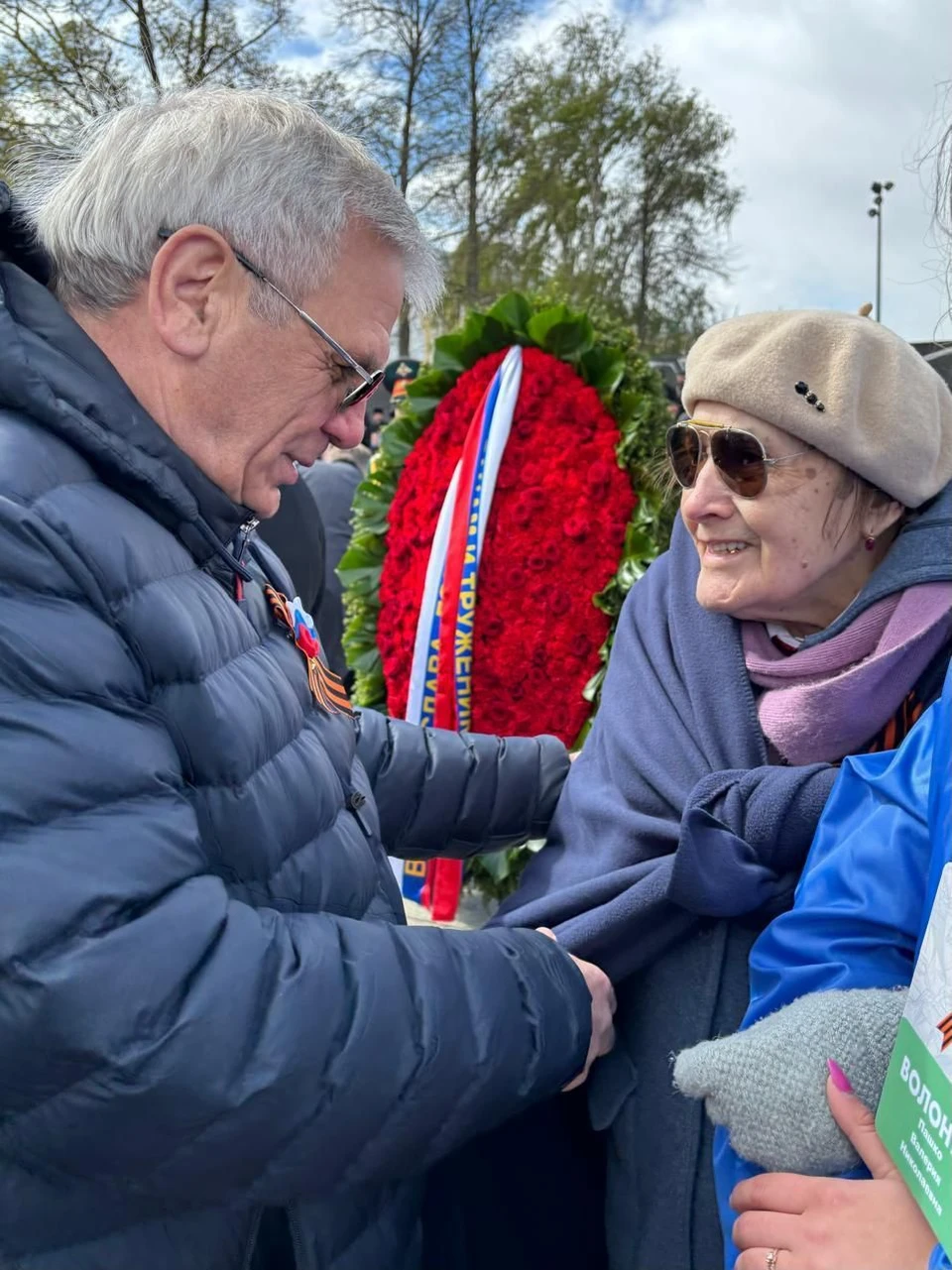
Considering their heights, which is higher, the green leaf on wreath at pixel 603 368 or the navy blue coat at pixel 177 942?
the green leaf on wreath at pixel 603 368

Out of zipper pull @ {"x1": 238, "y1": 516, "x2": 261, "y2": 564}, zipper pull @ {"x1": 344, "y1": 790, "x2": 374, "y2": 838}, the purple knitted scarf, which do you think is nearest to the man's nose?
zipper pull @ {"x1": 238, "y1": 516, "x2": 261, "y2": 564}

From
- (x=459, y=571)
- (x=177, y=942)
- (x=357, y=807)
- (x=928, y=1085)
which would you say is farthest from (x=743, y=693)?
(x=459, y=571)

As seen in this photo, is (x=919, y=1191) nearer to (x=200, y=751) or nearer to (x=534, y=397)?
(x=200, y=751)

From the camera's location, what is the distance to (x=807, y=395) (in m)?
1.75

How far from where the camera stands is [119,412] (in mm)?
1360

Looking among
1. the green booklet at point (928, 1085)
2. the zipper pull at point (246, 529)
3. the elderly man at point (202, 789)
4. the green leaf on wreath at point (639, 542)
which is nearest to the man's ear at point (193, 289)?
the elderly man at point (202, 789)

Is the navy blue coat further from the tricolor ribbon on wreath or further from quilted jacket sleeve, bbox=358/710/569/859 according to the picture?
the tricolor ribbon on wreath

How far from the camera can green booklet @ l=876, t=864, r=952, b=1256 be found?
94 centimetres

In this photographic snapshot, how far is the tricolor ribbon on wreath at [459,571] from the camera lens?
10.6 ft

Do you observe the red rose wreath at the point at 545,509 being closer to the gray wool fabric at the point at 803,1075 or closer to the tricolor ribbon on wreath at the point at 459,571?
the tricolor ribbon on wreath at the point at 459,571

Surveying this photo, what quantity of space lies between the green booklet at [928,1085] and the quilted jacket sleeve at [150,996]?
1.63 feet

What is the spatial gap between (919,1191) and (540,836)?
1.35 m

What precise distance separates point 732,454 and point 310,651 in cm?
78

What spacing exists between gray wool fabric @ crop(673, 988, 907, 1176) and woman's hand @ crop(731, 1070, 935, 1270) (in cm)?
2
